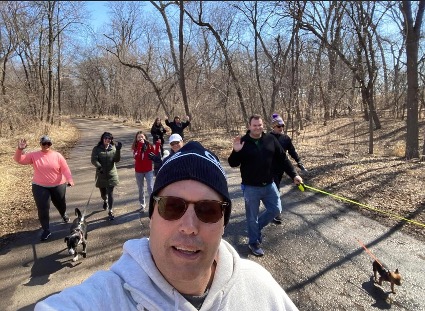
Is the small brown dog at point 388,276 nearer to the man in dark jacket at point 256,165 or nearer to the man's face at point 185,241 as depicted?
the man in dark jacket at point 256,165

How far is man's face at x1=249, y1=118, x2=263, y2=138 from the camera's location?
466 cm

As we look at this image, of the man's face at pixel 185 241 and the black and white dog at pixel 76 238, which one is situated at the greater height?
the man's face at pixel 185 241

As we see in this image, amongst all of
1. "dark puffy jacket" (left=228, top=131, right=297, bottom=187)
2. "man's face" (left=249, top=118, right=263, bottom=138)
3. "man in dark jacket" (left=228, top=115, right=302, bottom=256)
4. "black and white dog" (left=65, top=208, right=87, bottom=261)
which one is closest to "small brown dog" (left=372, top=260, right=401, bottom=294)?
"man in dark jacket" (left=228, top=115, right=302, bottom=256)

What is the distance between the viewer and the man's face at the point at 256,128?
4664 millimetres

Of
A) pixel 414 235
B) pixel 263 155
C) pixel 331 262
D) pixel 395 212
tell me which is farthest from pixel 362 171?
pixel 263 155

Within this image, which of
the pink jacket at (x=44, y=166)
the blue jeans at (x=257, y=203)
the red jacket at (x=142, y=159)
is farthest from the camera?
the red jacket at (x=142, y=159)

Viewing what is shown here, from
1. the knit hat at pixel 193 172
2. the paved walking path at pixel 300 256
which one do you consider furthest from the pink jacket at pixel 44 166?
the knit hat at pixel 193 172

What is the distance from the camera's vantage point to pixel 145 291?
1151mm

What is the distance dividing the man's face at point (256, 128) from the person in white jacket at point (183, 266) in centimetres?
325

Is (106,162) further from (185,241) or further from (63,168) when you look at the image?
(185,241)

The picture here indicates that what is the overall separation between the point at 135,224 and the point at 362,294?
14.0ft

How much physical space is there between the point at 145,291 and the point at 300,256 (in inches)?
171

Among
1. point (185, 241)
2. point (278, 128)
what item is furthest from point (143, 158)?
point (185, 241)

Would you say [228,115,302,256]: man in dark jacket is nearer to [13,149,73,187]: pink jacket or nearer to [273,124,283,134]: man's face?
[273,124,283,134]: man's face
